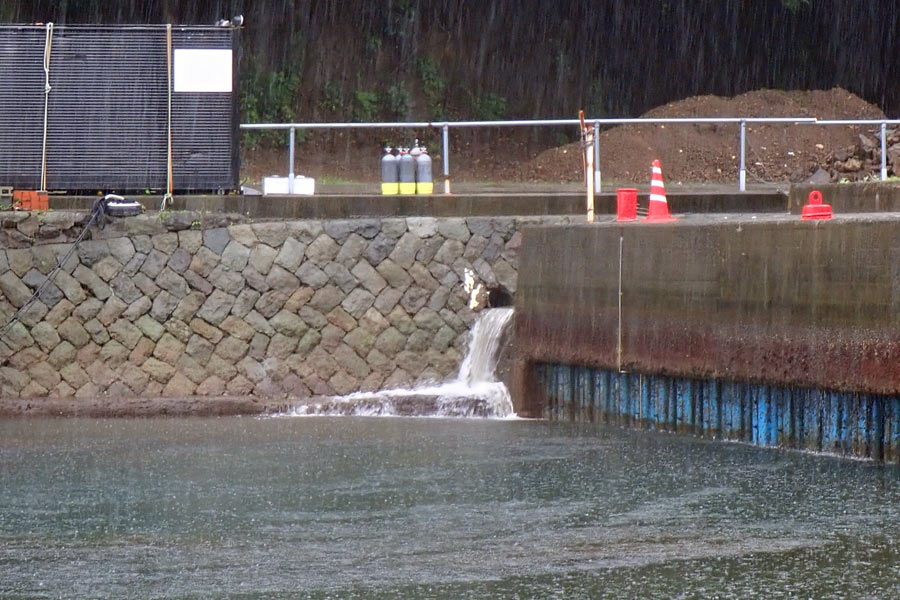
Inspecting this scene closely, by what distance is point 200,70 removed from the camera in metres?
15.6

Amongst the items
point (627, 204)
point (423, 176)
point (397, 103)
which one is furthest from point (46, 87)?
point (397, 103)

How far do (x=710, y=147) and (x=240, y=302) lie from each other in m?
17.9

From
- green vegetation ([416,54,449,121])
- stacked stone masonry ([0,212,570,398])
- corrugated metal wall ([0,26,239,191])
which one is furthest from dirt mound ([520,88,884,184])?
corrugated metal wall ([0,26,239,191])

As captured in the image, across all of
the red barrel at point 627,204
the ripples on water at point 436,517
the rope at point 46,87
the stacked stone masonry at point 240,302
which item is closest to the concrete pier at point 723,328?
the red barrel at point 627,204

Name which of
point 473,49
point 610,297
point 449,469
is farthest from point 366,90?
point 449,469

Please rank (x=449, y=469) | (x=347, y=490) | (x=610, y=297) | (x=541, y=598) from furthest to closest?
(x=610, y=297)
(x=449, y=469)
(x=347, y=490)
(x=541, y=598)

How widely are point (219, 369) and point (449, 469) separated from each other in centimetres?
483

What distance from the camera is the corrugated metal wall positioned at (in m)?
15.5

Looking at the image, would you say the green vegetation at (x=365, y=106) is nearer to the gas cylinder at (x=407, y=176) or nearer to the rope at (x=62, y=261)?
the gas cylinder at (x=407, y=176)

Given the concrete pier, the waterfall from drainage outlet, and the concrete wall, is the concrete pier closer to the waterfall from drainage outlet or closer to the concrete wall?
the concrete wall

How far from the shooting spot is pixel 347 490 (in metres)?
9.96

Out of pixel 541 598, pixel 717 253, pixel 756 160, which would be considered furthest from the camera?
pixel 756 160

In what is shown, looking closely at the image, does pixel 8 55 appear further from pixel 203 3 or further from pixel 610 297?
pixel 203 3

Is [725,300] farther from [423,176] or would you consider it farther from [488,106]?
[488,106]
